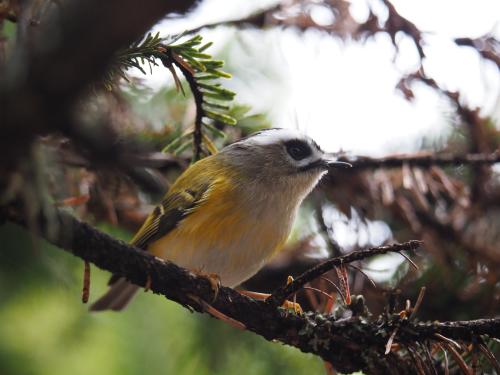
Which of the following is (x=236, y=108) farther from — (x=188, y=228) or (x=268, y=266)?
(x=268, y=266)

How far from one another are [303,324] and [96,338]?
1731mm

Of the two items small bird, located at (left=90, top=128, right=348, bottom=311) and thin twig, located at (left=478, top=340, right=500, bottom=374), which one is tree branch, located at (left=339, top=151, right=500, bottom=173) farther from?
thin twig, located at (left=478, top=340, right=500, bottom=374)

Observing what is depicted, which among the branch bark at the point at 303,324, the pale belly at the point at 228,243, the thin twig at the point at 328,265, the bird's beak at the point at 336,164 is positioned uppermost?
the thin twig at the point at 328,265

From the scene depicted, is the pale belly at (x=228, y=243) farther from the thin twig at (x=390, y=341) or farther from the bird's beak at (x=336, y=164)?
the thin twig at (x=390, y=341)

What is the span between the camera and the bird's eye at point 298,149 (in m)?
2.78

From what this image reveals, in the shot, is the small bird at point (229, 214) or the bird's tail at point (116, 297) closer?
the small bird at point (229, 214)

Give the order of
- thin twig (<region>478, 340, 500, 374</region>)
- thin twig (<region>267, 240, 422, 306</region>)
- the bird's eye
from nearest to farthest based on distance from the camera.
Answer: thin twig (<region>267, 240, 422, 306</region>) < thin twig (<region>478, 340, 500, 374</region>) < the bird's eye

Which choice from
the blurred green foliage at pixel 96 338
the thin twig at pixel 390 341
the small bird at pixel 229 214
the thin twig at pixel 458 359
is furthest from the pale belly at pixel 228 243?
the thin twig at pixel 458 359

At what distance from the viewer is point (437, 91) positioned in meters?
2.18

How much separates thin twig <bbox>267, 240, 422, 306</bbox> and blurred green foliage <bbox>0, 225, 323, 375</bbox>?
1.12 meters

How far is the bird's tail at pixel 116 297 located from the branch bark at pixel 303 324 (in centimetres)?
122

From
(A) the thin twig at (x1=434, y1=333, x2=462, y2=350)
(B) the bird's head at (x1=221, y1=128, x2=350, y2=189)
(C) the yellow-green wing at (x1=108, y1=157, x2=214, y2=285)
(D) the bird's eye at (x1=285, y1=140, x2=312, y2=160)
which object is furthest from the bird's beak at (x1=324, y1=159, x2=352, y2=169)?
(A) the thin twig at (x1=434, y1=333, x2=462, y2=350)

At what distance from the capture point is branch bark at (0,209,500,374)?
1247 millimetres

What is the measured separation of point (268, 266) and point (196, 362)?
1.69ft
